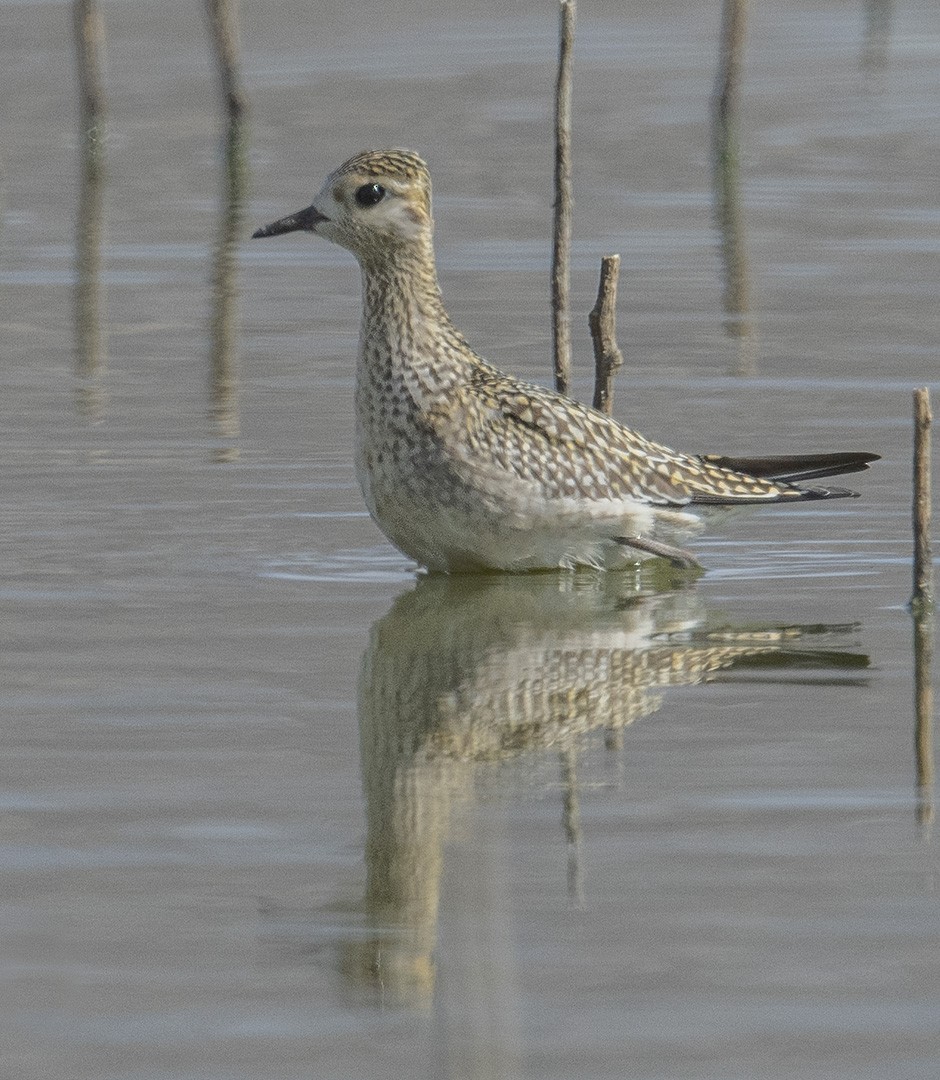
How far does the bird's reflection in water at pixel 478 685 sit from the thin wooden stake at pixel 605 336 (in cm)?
140

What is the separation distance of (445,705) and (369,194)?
95.9 inches

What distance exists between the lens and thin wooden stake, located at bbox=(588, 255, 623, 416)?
421 inches

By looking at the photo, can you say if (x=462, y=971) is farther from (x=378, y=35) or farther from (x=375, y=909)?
(x=378, y=35)

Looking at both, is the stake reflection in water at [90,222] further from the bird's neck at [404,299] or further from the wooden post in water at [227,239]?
the bird's neck at [404,299]

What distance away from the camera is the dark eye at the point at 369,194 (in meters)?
9.52

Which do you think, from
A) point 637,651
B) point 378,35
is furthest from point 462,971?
point 378,35

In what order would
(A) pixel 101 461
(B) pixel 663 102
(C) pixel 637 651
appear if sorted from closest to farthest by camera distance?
(C) pixel 637 651, (A) pixel 101 461, (B) pixel 663 102

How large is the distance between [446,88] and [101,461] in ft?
44.5

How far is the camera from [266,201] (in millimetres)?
19422

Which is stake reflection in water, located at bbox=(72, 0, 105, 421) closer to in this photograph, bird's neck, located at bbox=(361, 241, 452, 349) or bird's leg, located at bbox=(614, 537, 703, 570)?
bird's neck, located at bbox=(361, 241, 452, 349)

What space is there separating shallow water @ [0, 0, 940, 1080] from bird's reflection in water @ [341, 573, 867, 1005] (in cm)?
2

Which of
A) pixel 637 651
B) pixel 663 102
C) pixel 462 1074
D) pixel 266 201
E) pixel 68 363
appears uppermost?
pixel 663 102

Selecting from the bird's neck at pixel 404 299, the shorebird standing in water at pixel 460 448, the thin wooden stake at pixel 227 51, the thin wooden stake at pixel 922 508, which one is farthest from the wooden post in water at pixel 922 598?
the thin wooden stake at pixel 227 51

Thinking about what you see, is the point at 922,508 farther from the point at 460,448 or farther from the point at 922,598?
the point at 460,448
